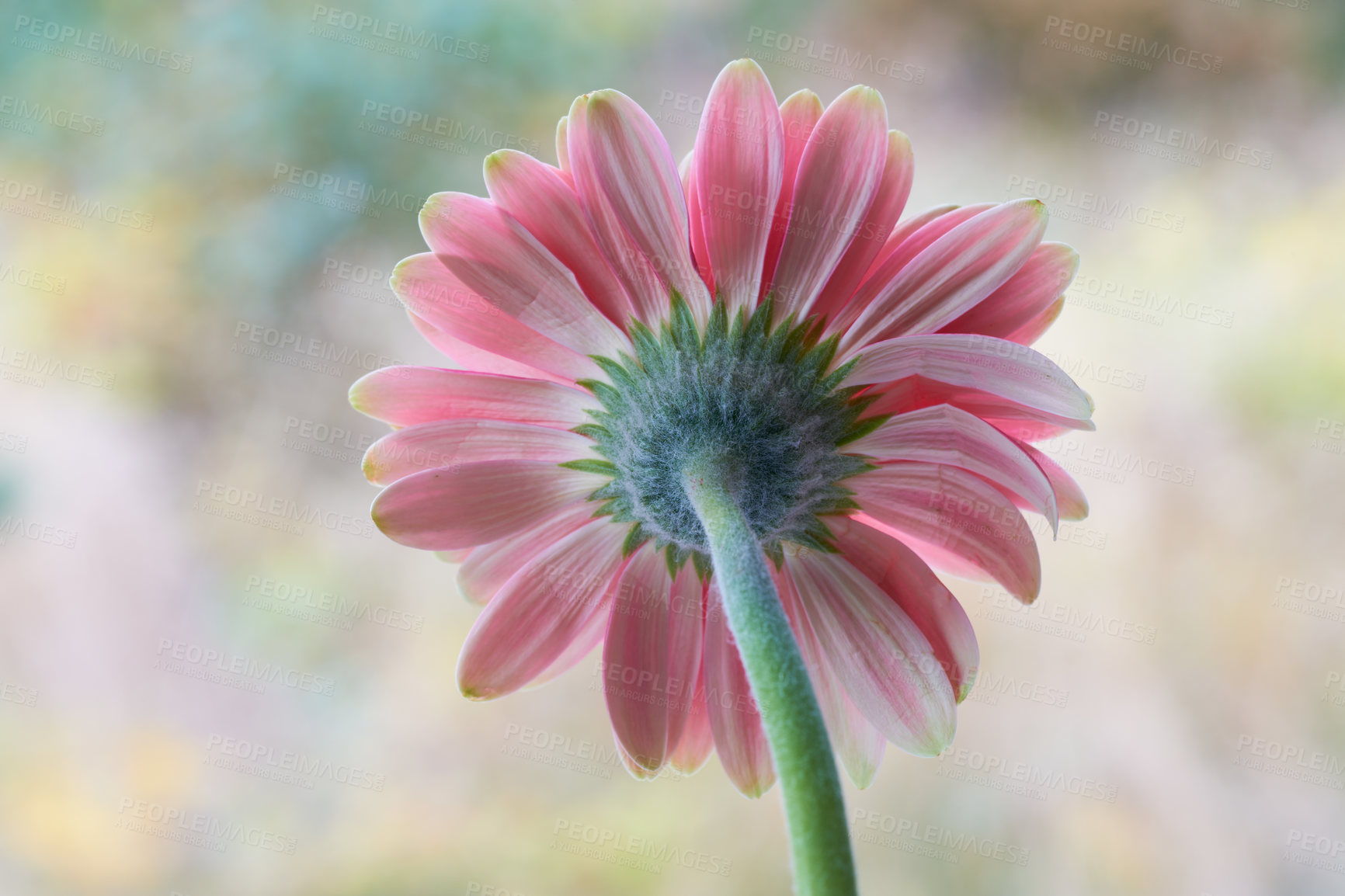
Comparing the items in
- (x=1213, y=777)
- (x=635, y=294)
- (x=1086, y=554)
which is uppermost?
(x=1086, y=554)

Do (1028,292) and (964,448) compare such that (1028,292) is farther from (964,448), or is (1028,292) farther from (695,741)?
(695,741)

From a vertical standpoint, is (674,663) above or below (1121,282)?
Answer: below

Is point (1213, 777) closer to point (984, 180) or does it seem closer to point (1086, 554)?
point (1086, 554)

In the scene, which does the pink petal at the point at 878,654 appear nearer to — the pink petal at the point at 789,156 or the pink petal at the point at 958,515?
the pink petal at the point at 958,515

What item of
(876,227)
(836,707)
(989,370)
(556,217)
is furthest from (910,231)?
(836,707)

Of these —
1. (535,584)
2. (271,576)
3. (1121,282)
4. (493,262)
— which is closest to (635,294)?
(493,262)

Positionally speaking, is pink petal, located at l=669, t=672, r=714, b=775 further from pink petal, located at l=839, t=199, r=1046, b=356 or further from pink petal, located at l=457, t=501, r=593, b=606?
pink petal, located at l=839, t=199, r=1046, b=356

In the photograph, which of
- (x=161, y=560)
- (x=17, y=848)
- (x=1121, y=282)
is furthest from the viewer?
(x=1121, y=282)
